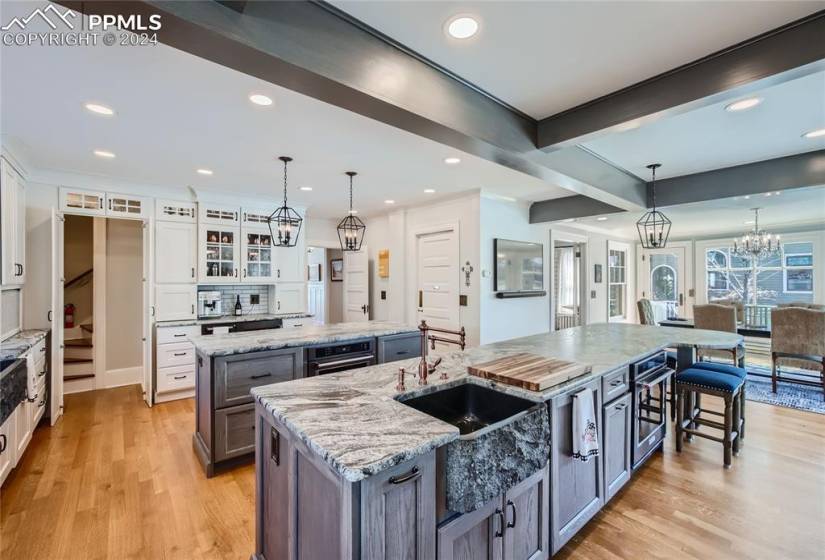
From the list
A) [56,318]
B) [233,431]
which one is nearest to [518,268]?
[233,431]

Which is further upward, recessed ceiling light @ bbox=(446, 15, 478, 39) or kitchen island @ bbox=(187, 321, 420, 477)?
recessed ceiling light @ bbox=(446, 15, 478, 39)

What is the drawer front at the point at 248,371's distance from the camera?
256cm

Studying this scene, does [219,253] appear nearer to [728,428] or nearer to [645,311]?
[728,428]

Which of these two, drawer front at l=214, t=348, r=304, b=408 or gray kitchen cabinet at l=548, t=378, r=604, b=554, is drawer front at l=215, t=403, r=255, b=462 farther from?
gray kitchen cabinet at l=548, t=378, r=604, b=554

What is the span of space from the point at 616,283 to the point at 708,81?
6.47 metres

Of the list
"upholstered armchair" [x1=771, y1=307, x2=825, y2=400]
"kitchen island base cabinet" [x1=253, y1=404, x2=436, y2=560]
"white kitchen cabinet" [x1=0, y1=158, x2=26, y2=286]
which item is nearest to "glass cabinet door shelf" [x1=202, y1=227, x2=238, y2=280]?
"white kitchen cabinet" [x1=0, y1=158, x2=26, y2=286]

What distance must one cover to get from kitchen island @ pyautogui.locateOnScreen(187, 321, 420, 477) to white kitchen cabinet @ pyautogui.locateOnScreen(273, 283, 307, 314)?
224cm

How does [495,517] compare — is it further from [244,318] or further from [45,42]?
[244,318]

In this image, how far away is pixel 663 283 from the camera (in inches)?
336

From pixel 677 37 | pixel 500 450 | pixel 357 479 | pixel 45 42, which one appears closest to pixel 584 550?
pixel 500 450

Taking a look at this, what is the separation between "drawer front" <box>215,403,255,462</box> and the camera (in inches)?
103

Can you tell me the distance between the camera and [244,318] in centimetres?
475

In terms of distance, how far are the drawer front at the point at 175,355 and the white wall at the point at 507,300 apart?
11.6 feet

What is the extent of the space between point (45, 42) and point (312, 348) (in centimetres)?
225
